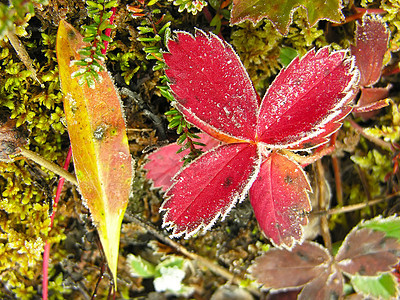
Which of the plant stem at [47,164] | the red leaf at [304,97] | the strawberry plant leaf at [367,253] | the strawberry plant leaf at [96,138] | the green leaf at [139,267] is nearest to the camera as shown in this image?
the red leaf at [304,97]

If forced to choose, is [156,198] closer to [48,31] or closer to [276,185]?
[276,185]

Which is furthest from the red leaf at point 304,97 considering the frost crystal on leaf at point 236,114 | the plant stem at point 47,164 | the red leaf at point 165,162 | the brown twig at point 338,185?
the plant stem at point 47,164

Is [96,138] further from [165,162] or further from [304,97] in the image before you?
[304,97]

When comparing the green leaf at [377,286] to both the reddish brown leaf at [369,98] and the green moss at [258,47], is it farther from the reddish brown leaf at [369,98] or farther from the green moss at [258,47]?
the green moss at [258,47]

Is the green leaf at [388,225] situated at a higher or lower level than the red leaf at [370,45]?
lower

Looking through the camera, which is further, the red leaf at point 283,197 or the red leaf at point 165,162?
the red leaf at point 165,162

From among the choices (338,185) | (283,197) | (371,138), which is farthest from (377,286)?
(283,197)
